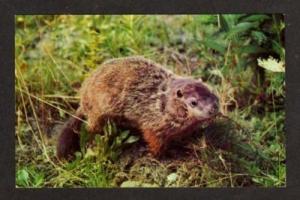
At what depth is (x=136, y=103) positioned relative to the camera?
614 cm

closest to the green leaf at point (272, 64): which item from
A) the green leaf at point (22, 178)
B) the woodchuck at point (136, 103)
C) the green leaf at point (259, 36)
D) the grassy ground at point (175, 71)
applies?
the grassy ground at point (175, 71)

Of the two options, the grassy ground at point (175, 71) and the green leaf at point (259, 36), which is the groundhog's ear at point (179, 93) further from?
the green leaf at point (259, 36)

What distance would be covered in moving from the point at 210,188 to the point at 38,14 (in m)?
1.82

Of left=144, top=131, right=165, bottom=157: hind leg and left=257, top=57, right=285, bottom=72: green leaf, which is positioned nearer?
left=144, top=131, right=165, bottom=157: hind leg

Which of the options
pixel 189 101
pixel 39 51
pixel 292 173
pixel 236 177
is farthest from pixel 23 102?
pixel 292 173

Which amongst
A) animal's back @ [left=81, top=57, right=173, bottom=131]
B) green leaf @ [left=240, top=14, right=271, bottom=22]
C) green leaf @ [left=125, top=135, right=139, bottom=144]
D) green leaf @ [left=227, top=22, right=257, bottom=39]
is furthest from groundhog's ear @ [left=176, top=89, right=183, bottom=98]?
green leaf @ [left=240, top=14, right=271, bottom=22]

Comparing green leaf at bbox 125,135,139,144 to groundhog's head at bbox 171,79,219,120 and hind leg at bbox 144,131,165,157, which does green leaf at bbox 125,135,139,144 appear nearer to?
hind leg at bbox 144,131,165,157

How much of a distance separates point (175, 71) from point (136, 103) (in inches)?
16.6

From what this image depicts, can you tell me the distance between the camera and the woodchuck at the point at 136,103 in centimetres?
605

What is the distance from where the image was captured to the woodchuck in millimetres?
6055

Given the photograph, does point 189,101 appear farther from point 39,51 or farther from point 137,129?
point 39,51

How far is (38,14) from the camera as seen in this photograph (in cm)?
625

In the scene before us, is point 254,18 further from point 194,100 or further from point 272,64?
point 194,100

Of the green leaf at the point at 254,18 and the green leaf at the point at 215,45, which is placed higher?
the green leaf at the point at 254,18
